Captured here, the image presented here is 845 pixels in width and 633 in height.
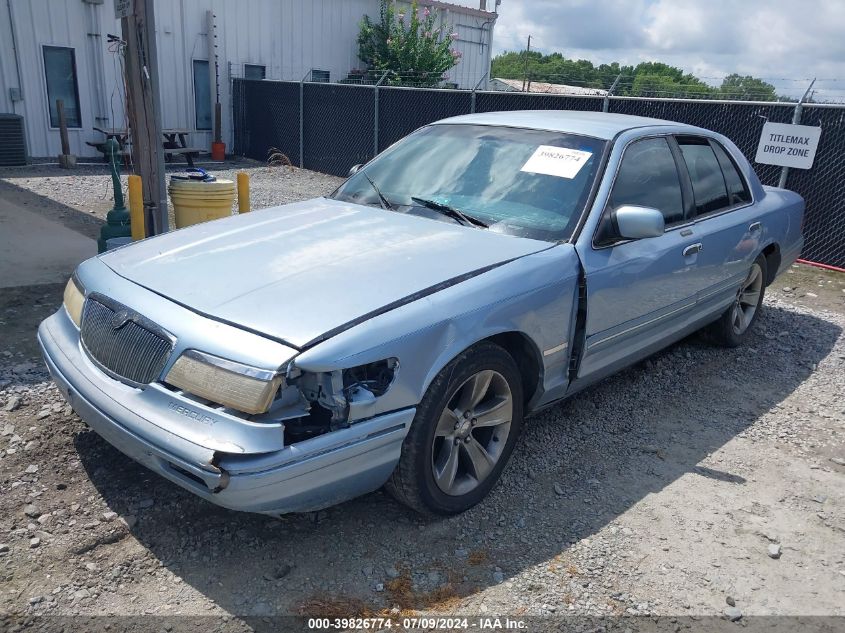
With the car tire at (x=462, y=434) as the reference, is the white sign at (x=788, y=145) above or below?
above

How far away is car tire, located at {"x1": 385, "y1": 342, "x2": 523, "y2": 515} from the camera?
2918 millimetres

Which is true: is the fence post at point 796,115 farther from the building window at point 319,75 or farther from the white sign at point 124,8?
the building window at point 319,75

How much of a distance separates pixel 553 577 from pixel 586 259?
153 cm

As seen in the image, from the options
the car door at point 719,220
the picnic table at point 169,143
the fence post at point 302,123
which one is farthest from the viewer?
the fence post at point 302,123

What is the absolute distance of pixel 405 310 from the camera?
2.81 metres

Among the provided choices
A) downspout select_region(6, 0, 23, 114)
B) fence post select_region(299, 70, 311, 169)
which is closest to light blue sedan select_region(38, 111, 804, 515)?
fence post select_region(299, 70, 311, 169)

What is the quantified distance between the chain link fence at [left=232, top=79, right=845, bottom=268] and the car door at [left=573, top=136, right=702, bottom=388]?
16.4 ft

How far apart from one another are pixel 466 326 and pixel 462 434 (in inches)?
21.0

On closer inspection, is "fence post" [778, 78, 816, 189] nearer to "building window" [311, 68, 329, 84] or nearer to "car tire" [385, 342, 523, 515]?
"car tire" [385, 342, 523, 515]

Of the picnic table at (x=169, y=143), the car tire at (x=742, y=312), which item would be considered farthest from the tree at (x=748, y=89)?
the picnic table at (x=169, y=143)

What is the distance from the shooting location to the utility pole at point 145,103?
243 inches

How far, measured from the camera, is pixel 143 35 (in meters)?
6.20

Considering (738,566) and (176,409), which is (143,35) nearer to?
(176,409)

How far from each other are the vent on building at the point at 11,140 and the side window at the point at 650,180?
13271mm
